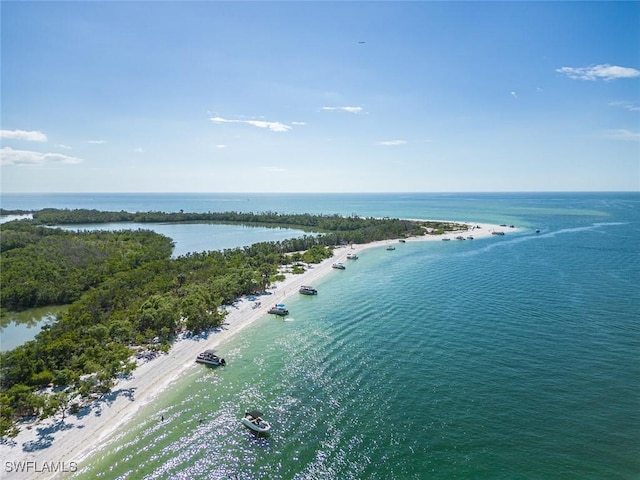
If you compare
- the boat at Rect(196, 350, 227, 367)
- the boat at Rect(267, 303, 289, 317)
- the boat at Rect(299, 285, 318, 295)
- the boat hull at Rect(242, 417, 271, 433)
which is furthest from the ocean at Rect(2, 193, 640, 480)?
the boat at Rect(299, 285, 318, 295)

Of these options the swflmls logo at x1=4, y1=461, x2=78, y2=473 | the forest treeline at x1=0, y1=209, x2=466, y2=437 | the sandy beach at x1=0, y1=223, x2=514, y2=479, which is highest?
the forest treeline at x1=0, y1=209, x2=466, y2=437

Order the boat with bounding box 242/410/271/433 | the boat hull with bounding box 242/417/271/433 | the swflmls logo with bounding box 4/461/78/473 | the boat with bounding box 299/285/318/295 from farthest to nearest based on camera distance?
the boat with bounding box 299/285/318/295, the boat with bounding box 242/410/271/433, the boat hull with bounding box 242/417/271/433, the swflmls logo with bounding box 4/461/78/473

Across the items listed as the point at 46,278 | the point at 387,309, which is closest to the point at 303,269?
the point at 387,309

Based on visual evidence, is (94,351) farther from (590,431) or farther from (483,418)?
(590,431)

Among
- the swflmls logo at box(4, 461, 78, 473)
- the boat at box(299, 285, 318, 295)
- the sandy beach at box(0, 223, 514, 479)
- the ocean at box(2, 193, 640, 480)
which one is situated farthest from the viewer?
the boat at box(299, 285, 318, 295)

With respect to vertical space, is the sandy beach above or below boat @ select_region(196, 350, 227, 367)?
below

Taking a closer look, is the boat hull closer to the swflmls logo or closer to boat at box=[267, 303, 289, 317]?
the swflmls logo
